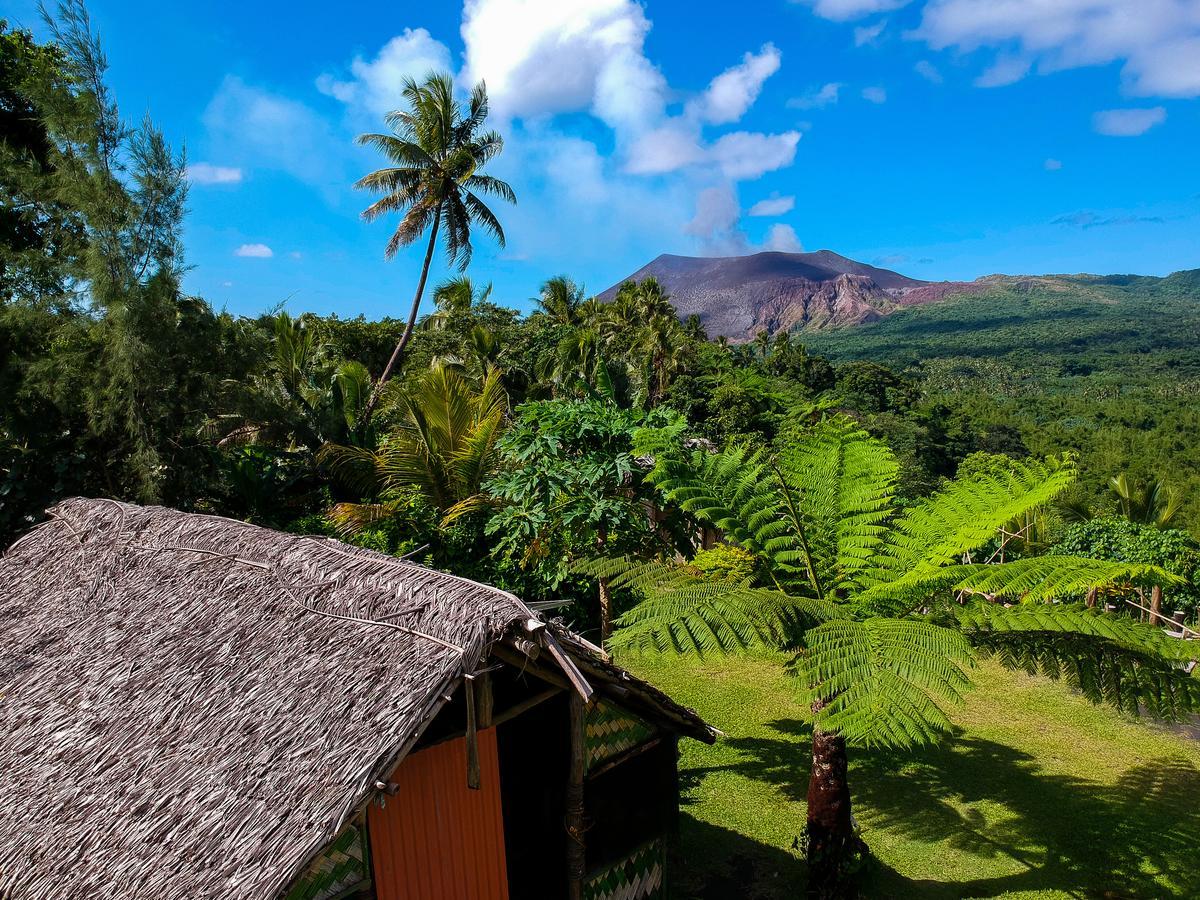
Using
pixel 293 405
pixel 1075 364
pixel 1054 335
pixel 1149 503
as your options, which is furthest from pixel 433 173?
pixel 1054 335

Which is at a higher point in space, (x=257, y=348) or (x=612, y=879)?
(x=257, y=348)

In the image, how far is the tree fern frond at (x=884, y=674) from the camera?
411 cm

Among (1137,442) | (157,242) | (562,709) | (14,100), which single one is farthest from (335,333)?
(1137,442)

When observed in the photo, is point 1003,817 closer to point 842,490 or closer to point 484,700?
point 842,490

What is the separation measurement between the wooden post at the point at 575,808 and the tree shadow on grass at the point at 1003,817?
1954mm

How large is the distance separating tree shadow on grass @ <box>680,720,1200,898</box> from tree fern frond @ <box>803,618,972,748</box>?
9.38 ft

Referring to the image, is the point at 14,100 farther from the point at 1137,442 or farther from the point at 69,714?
the point at 1137,442

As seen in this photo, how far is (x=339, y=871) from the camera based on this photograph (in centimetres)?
391

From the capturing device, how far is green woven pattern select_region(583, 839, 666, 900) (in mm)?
5293

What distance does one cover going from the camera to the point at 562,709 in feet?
16.1

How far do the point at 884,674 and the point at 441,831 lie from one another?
8.86ft

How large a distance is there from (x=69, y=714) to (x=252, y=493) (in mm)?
8191

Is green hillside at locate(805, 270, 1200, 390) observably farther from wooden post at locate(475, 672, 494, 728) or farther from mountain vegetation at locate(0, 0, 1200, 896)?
wooden post at locate(475, 672, 494, 728)

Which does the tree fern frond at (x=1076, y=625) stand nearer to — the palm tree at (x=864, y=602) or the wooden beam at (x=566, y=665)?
the palm tree at (x=864, y=602)
